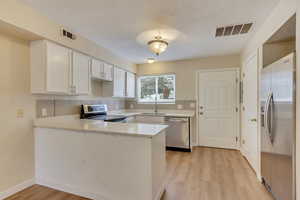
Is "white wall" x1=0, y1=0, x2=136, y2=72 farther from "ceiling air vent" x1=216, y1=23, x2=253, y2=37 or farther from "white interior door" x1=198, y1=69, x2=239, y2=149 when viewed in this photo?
"white interior door" x1=198, y1=69, x2=239, y2=149

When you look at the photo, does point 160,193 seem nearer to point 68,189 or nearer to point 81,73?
point 68,189

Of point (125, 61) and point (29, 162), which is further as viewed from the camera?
point (125, 61)

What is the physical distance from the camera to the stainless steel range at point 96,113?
3.25m

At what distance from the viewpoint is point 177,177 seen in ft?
8.62

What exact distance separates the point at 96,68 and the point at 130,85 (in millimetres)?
1543

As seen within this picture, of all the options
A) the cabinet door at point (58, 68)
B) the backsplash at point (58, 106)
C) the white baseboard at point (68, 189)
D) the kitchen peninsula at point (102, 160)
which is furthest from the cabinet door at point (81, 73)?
the white baseboard at point (68, 189)

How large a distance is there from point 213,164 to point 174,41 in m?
2.57

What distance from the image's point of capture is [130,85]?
4750 millimetres

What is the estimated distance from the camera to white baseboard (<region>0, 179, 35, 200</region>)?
2061 mm

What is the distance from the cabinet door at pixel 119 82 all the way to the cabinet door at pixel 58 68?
1.40 meters

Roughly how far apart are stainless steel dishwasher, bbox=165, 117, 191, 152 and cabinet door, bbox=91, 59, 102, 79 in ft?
6.57

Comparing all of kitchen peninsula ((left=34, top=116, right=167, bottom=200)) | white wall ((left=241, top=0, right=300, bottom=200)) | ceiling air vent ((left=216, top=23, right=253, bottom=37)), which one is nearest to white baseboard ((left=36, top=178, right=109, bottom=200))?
kitchen peninsula ((left=34, top=116, right=167, bottom=200))

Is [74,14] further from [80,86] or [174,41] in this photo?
[174,41]

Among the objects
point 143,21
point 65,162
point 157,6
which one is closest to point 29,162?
point 65,162
